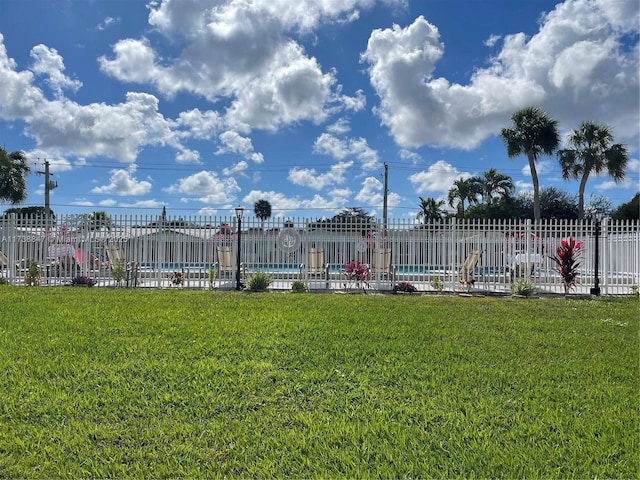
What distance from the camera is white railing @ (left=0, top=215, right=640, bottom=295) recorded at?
39.1ft

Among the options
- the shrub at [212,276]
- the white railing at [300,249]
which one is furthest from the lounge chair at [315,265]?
the shrub at [212,276]

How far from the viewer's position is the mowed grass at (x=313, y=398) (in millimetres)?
2607

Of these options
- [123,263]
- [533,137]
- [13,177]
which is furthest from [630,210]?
[13,177]

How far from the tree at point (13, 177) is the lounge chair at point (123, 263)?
17.7 metres

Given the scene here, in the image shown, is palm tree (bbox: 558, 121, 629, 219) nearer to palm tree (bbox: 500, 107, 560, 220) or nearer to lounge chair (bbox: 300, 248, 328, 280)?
palm tree (bbox: 500, 107, 560, 220)

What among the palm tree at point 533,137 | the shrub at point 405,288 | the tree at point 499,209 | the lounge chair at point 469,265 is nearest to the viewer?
the shrub at point 405,288

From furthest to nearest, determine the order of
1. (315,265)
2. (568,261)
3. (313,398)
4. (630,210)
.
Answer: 1. (630,210)
2. (315,265)
3. (568,261)
4. (313,398)

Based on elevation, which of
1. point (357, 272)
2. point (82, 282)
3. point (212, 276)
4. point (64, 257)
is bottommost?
point (82, 282)

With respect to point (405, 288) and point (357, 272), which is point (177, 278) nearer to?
point (357, 272)

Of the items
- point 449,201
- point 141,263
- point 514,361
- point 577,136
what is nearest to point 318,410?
point 514,361

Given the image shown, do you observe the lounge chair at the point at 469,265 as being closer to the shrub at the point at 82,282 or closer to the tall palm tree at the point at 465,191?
the shrub at the point at 82,282

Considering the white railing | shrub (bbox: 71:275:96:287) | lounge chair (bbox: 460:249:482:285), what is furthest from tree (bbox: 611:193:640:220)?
shrub (bbox: 71:275:96:287)

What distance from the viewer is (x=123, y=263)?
41.2 ft

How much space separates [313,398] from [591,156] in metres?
27.5
